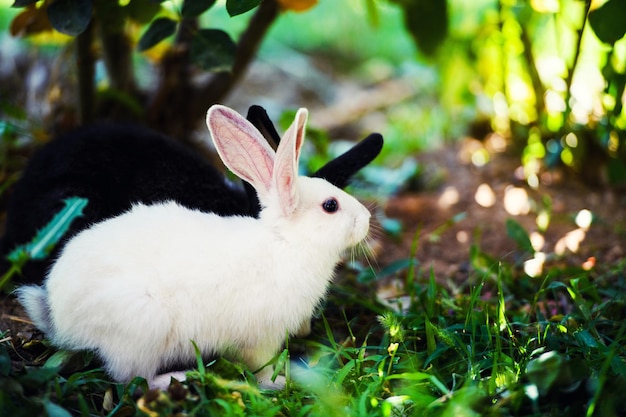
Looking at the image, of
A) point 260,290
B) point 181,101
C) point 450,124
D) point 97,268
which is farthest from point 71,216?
point 450,124

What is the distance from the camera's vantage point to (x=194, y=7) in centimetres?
266

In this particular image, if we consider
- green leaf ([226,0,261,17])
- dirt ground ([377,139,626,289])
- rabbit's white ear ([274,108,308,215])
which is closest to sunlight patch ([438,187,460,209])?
dirt ground ([377,139,626,289])

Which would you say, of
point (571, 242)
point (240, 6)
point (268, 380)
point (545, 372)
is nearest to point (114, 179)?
point (240, 6)

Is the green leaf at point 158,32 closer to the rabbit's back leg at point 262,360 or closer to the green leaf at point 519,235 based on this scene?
the rabbit's back leg at point 262,360

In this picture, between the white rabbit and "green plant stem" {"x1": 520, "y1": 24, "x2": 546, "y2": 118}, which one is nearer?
the white rabbit

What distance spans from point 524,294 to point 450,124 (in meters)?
2.24

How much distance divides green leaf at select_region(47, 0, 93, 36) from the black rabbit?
0.44 meters

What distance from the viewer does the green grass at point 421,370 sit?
1949 millimetres

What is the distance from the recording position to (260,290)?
88.7 inches

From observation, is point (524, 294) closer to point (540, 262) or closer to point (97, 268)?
point (540, 262)

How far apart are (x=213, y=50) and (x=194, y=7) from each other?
0.26m

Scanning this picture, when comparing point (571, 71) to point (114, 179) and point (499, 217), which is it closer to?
point (499, 217)

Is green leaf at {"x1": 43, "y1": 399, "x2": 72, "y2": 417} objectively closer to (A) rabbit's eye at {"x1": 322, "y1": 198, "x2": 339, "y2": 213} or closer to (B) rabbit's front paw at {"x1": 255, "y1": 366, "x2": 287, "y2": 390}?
(B) rabbit's front paw at {"x1": 255, "y1": 366, "x2": 287, "y2": 390}

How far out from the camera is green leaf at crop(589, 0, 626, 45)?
2643 millimetres
